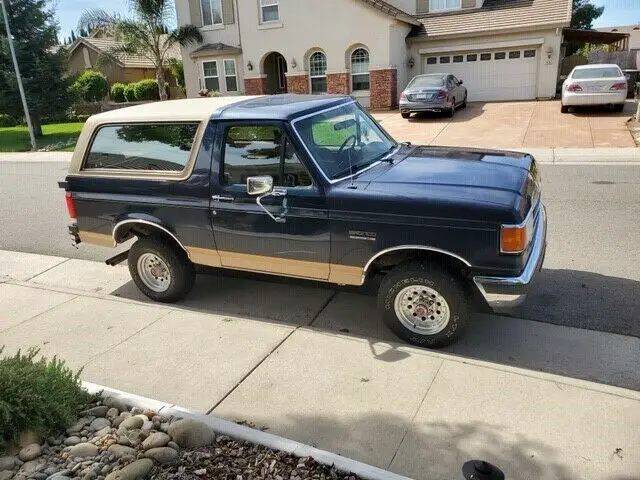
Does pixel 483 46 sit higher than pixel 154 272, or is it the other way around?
pixel 483 46

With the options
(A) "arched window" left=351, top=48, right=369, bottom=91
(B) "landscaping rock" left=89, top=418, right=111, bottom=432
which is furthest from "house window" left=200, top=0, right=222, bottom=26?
(B) "landscaping rock" left=89, top=418, right=111, bottom=432

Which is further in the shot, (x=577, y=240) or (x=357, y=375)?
(x=577, y=240)

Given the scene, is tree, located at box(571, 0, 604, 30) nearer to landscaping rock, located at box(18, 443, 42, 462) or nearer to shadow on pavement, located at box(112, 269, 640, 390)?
shadow on pavement, located at box(112, 269, 640, 390)

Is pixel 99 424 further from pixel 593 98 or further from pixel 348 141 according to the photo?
pixel 593 98

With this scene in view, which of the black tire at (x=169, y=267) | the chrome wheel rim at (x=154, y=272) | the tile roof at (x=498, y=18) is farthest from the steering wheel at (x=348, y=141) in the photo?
the tile roof at (x=498, y=18)

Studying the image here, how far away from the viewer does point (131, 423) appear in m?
3.40

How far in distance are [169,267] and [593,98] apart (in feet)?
53.3

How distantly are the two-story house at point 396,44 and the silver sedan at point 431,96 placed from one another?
2.96 m

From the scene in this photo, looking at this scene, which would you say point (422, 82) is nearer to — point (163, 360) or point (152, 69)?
point (163, 360)

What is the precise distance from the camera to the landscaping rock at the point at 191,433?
3199mm

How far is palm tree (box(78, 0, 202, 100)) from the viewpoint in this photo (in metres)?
26.3

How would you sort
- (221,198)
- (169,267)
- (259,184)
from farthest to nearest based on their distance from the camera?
(169,267), (221,198), (259,184)

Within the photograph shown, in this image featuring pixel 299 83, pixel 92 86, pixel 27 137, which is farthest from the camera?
pixel 92 86

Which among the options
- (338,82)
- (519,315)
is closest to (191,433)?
(519,315)
